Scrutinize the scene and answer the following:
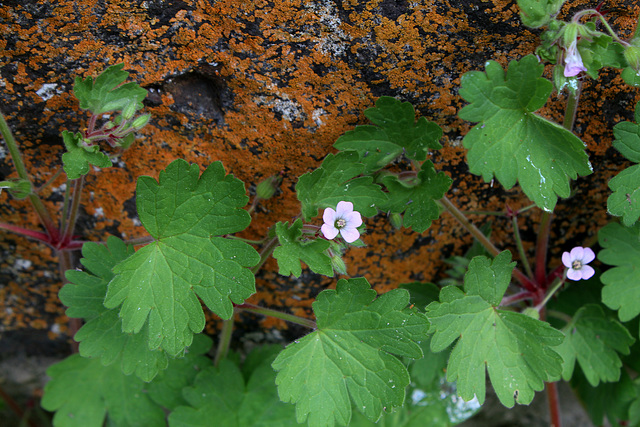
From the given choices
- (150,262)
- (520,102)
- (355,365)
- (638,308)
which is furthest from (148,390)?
(638,308)

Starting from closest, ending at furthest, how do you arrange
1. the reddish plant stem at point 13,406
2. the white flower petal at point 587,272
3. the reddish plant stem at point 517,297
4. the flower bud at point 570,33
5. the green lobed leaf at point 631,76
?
the flower bud at point 570,33, the green lobed leaf at point 631,76, the white flower petal at point 587,272, the reddish plant stem at point 517,297, the reddish plant stem at point 13,406

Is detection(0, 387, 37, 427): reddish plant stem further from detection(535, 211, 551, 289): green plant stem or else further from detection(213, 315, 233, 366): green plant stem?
detection(535, 211, 551, 289): green plant stem

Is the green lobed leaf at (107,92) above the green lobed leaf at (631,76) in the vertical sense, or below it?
below

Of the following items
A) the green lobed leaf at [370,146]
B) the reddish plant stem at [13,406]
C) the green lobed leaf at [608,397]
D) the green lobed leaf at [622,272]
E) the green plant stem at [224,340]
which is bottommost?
the reddish plant stem at [13,406]

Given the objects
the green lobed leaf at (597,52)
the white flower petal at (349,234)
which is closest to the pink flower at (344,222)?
the white flower petal at (349,234)

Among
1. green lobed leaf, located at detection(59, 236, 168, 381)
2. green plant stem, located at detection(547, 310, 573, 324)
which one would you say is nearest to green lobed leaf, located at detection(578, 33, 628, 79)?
green plant stem, located at detection(547, 310, 573, 324)

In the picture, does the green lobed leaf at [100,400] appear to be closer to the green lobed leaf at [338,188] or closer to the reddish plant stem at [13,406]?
the reddish plant stem at [13,406]
